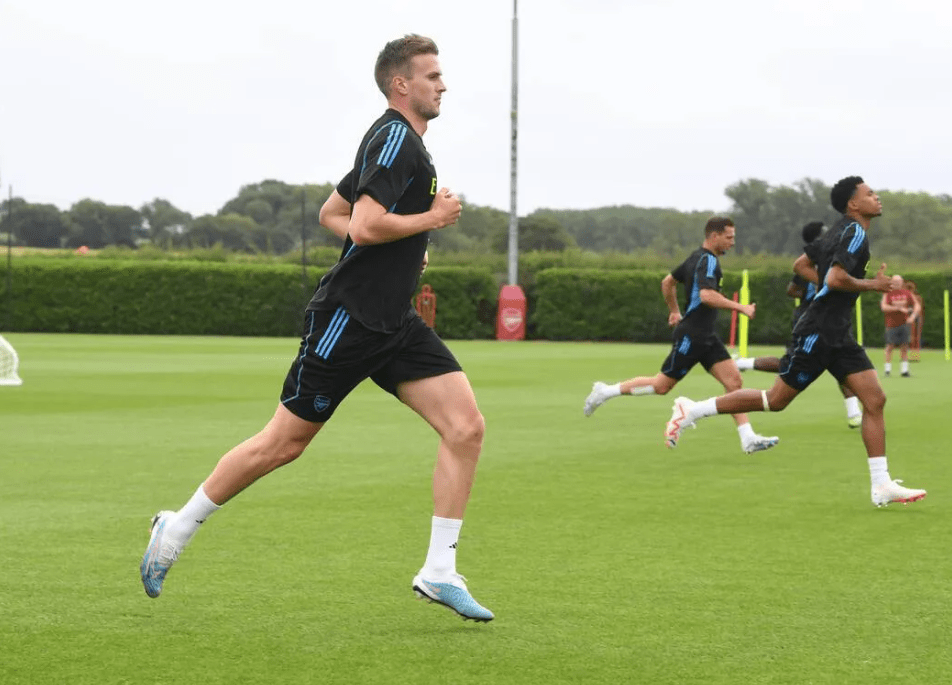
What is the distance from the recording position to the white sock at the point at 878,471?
930 cm

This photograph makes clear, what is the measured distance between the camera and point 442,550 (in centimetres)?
588

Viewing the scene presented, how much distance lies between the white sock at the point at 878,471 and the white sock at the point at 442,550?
4183 mm

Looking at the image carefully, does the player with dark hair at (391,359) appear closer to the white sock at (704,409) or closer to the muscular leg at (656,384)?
the white sock at (704,409)

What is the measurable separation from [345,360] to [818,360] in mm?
4668

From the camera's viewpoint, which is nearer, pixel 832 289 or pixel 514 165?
pixel 832 289

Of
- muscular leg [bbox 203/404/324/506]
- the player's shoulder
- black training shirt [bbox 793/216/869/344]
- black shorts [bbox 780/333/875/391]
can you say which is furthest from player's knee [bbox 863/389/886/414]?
muscular leg [bbox 203/404/324/506]

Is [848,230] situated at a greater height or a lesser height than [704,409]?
greater

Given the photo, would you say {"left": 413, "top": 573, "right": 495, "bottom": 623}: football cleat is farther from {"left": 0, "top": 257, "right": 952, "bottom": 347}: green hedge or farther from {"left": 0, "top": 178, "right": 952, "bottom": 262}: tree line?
{"left": 0, "top": 178, "right": 952, "bottom": 262}: tree line

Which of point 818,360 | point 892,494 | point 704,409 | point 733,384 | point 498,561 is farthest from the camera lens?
point 733,384

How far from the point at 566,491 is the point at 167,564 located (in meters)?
4.41

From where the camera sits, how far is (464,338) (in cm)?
4712

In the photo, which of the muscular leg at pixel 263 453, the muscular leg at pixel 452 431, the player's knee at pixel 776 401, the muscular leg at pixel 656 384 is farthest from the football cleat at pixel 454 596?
the muscular leg at pixel 656 384

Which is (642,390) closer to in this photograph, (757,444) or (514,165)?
(757,444)

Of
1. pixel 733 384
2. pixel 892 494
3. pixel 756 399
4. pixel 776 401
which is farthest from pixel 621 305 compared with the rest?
pixel 892 494
